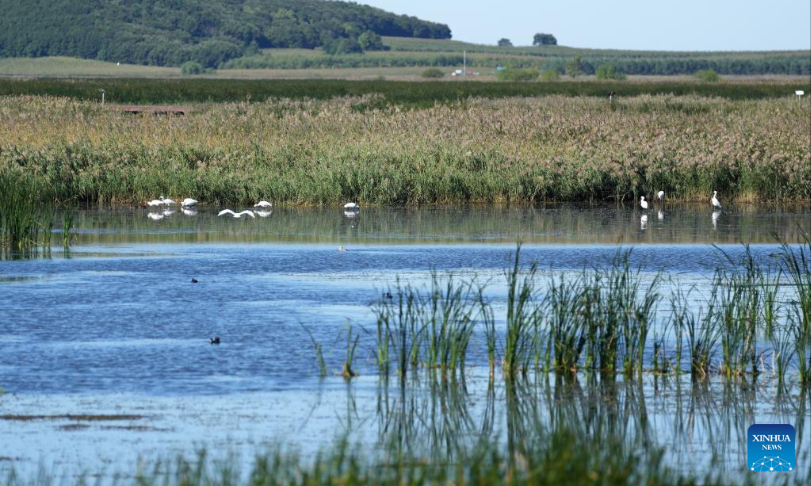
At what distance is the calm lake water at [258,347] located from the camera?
30.1 feet

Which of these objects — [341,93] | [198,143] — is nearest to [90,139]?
[198,143]

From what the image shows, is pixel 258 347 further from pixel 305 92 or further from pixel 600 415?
pixel 305 92

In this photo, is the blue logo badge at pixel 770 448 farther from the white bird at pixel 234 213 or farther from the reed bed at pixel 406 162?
the reed bed at pixel 406 162

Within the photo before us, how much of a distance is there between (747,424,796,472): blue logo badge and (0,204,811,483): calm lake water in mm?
100

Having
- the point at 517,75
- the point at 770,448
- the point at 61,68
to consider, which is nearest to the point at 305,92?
the point at 517,75

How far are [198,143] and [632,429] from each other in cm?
2401

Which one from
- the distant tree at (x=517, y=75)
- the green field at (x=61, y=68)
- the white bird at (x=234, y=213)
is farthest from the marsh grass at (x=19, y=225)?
the green field at (x=61, y=68)

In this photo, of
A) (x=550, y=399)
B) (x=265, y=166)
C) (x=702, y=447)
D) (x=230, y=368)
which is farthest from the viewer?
(x=265, y=166)

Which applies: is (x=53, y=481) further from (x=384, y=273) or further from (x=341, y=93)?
(x=341, y=93)

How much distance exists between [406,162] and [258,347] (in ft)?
59.0

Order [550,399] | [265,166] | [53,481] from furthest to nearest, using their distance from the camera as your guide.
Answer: [265,166]
[550,399]
[53,481]

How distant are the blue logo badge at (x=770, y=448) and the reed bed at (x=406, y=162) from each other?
19786 mm

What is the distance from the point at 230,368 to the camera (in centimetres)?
1129

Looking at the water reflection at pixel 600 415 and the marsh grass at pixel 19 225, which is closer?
the water reflection at pixel 600 415
